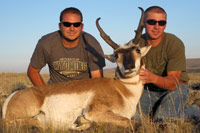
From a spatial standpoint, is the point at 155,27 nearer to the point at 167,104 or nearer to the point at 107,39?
the point at 107,39

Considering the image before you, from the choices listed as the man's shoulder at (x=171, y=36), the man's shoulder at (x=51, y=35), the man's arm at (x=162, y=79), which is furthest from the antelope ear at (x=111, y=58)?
the man's shoulder at (x=51, y=35)

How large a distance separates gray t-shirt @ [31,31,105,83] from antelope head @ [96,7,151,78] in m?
1.45

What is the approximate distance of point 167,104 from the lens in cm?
600

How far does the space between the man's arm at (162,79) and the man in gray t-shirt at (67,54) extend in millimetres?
1948

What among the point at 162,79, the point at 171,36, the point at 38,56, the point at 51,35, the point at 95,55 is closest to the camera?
the point at 162,79

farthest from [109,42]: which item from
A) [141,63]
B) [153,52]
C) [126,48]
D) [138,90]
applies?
[153,52]

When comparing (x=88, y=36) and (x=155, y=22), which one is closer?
(x=155, y=22)

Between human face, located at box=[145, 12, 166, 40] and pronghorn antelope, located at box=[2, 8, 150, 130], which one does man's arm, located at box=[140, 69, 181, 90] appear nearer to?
pronghorn antelope, located at box=[2, 8, 150, 130]

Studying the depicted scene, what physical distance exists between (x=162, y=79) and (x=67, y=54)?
2.86m

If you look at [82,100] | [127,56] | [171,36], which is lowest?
[82,100]

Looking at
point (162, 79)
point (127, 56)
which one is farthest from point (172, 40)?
→ point (127, 56)

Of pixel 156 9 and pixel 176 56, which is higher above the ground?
pixel 156 9

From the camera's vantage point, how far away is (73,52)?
687cm

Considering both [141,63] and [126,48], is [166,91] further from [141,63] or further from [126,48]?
[126,48]
